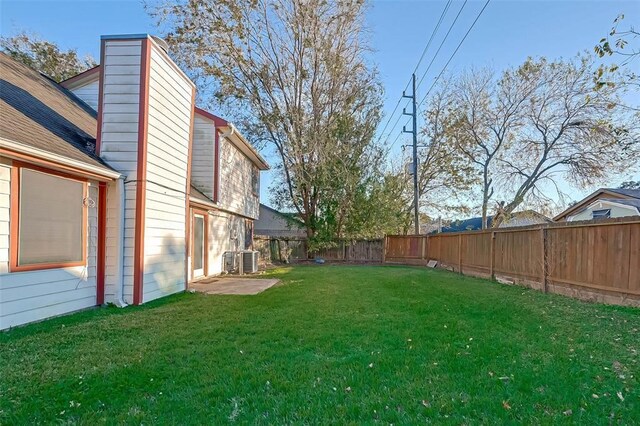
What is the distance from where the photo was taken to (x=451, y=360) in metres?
3.34

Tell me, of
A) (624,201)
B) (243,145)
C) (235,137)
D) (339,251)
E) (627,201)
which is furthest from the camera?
(339,251)

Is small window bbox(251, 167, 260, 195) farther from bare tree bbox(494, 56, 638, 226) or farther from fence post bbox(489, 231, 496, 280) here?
bare tree bbox(494, 56, 638, 226)

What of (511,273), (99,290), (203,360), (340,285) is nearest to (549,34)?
(511,273)

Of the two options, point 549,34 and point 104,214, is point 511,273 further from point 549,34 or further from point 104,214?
point 104,214

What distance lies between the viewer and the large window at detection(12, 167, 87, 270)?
444 cm

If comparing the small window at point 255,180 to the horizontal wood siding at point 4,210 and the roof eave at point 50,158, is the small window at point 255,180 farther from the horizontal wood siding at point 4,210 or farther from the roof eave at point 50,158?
the horizontal wood siding at point 4,210

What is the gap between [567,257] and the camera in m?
7.02

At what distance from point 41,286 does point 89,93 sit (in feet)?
21.8

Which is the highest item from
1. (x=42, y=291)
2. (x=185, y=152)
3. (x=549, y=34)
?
(x=549, y=34)

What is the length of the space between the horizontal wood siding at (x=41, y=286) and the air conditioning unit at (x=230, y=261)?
632 centimetres

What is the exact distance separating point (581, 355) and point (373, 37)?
53.1 feet

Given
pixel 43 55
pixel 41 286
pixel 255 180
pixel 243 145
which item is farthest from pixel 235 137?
pixel 43 55

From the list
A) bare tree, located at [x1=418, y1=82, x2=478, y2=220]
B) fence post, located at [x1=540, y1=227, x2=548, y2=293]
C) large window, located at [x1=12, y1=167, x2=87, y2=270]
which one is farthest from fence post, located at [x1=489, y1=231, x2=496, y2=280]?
bare tree, located at [x1=418, y1=82, x2=478, y2=220]

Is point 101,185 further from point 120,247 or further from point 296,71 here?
point 296,71
